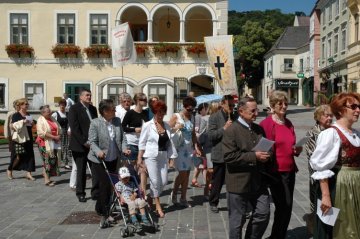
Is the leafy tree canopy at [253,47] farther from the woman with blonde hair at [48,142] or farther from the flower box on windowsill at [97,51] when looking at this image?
the woman with blonde hair at [48,142]

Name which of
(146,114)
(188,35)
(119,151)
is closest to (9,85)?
(188,35)

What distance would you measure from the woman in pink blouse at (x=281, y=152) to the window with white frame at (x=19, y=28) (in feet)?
73.3

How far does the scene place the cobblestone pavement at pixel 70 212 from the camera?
7.05 m

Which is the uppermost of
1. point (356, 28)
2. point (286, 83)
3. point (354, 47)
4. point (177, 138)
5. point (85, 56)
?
point (356, 28)

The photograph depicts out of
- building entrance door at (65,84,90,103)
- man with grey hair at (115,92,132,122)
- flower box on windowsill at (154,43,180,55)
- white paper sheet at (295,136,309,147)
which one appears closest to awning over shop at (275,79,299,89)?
flower box on windowsill at (154,43,180,55)

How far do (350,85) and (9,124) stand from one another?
29.9m

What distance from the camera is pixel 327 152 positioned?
4516 millimetres

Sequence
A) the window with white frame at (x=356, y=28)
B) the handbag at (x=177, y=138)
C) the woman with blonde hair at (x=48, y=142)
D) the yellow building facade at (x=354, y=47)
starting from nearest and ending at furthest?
the handbag at (x=177, y=138) → the woman with blonde hair at (x=48, y=142) → the yellow building facade at (x=354, y=47) → the window with white frame at (x=356, y=28)

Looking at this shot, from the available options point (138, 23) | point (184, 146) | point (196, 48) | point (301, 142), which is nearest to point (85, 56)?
point (138, 23)

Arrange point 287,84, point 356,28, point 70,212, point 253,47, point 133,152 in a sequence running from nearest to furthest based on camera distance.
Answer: point 70,212, point 133,152, point 356,28, point 287,84, point 253,47

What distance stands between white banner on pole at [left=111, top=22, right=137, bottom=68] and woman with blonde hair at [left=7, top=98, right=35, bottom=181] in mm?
3528

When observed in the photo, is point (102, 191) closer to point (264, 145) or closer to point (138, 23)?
point (264, 145)

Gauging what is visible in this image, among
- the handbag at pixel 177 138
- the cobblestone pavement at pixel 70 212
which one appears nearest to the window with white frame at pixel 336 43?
the cobblestone pavement at pixel 70 212

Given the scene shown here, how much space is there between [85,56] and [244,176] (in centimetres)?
2196
